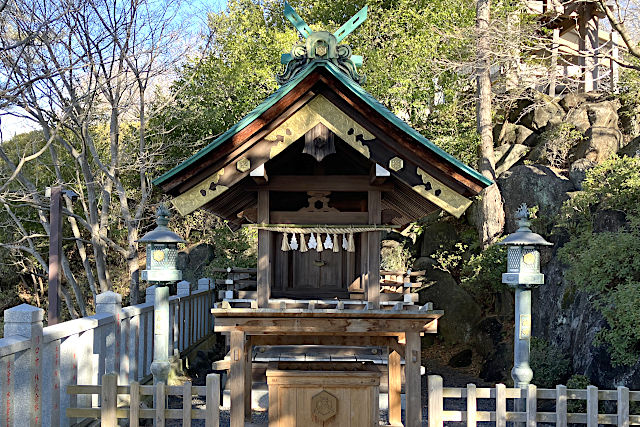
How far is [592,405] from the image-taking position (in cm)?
634

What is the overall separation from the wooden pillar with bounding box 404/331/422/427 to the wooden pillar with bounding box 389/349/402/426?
1.78 meters

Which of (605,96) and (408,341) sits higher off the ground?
(605,96)

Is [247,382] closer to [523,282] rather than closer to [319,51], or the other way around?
[523,282]

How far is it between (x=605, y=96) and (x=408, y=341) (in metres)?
16.8

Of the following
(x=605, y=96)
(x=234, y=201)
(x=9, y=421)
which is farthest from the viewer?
(x=605, y=96)

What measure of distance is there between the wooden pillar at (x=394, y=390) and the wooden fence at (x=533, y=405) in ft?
6.01

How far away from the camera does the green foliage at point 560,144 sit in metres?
17.5

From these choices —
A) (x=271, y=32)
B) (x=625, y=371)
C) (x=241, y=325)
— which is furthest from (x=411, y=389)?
(x=271, y=32)

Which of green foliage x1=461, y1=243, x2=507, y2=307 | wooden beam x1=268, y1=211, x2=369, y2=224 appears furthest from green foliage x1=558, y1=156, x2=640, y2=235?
wooden beam x1=268, y1=211, x2=369, y2=224

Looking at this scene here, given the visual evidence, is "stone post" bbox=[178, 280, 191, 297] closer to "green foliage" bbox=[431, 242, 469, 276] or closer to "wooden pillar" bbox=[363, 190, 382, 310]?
"green foliage" bbox=[431, 242, 469, 276]

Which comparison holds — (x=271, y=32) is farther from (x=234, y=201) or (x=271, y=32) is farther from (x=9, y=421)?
(x=9, y=421)

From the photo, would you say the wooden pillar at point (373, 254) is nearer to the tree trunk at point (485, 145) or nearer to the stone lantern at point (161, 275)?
the stone lantern at point (161, 275)

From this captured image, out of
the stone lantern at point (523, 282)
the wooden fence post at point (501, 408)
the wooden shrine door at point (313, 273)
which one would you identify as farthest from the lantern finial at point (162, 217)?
the wooden fence post at point (501, 408)

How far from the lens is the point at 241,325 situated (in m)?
6.42
